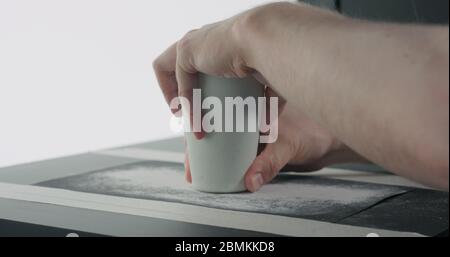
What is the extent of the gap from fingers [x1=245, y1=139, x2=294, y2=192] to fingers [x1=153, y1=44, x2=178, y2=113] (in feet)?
0.55

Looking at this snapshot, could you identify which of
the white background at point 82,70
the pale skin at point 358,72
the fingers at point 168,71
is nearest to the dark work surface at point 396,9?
the fingers at point 168,71

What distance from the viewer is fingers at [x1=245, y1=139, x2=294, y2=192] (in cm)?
107

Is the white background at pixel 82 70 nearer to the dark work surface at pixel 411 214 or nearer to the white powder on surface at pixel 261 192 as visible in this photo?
the white powder on surface at pixel 261 192

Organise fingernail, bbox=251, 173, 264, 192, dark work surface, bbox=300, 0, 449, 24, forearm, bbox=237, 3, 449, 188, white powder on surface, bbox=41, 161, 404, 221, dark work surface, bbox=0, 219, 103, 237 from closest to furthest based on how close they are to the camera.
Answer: forearm, bbox=237, 3, 449, 188, dark work surface, bbox=0, 219, 103, 237, white powder on surface, bbox=41, 161, 404, 221, fingernail, bbox=251, 173, 264, 192, dark work surface, bbox=300, 0, 449, 24

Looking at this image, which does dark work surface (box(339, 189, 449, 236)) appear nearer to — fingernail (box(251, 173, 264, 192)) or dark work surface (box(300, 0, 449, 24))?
fingernail (box(251, 173, 264, 192))

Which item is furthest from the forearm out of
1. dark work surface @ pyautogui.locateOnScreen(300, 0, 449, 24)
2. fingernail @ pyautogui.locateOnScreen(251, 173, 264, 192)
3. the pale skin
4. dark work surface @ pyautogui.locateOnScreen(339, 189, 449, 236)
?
dark work surface @ pyautogui.locateOnScreen(300, 0, 449, 24)

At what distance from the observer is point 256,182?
107cm

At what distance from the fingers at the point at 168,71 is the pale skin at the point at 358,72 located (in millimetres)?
134

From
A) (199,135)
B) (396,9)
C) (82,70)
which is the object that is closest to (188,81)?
(199,135)

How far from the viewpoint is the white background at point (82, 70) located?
323 centimetres

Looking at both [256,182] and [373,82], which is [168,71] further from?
[373,82]

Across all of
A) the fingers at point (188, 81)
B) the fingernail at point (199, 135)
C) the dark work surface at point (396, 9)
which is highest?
Result: the dark work surface at point (396, 9)

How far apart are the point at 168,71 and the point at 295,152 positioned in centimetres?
26
